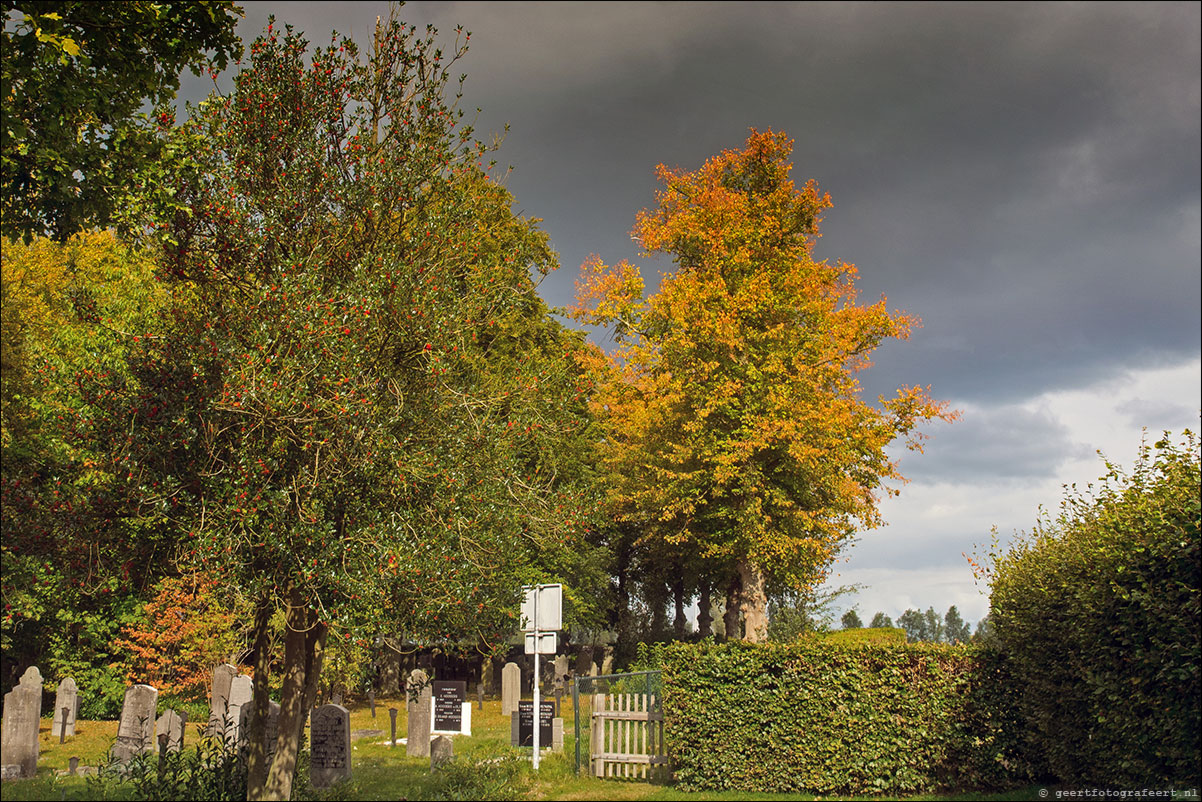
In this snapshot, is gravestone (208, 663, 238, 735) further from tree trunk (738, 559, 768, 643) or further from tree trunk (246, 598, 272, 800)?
tree trunk (738, 559, 768, 643)

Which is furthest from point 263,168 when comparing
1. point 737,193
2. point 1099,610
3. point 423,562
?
point 737,193

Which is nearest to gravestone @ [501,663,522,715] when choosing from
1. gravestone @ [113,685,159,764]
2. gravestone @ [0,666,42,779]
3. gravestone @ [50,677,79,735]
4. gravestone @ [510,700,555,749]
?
gravestone @ [510,700,555,749]

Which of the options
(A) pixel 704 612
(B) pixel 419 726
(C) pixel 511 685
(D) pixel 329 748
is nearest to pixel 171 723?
(D) pixel 329 748

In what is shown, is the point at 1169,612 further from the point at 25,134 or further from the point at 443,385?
the point at 25,134

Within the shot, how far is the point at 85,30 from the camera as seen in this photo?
11672 mm

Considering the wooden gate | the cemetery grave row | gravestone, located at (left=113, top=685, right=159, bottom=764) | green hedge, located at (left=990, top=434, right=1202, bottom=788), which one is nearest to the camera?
green hedge, located at (left=990, top=434, right=1202, bottom=788)

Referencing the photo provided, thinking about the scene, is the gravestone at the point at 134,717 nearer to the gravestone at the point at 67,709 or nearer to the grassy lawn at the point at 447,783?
the grassy lawn at the point at 447,783

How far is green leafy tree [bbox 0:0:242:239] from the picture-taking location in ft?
36.4

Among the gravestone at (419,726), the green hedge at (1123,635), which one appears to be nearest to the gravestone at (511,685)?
the gravestone at (419,726)

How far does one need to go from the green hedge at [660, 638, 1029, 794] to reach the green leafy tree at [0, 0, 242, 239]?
40.4 ft

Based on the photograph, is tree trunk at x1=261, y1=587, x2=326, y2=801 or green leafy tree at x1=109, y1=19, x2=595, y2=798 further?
tree trunk at x1=261, y1=587, x2=326, y2=801

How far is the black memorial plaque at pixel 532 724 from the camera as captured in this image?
698 inches

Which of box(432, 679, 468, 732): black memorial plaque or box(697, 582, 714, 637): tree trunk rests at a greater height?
box(697, 582, 714, 637): tree trunk

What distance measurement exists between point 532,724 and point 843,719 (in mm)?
7793
